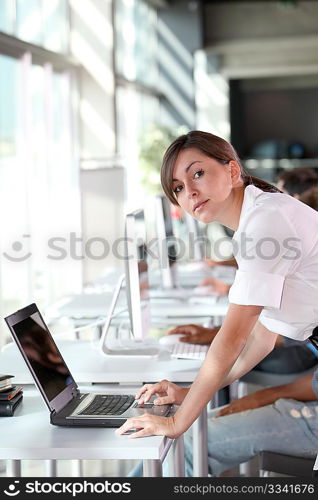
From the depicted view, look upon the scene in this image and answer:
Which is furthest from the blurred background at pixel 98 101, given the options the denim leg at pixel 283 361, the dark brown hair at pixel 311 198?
the denim leg at pixel 283 361

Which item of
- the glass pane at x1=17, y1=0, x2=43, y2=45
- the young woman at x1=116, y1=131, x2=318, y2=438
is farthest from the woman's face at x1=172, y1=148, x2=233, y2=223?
Result: the glass pane at x1=17, y1=0, x2=43, y2=45

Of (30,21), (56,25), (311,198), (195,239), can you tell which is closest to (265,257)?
(311,198)

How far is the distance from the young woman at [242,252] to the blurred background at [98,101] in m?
3.04

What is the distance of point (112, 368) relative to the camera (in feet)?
10.3

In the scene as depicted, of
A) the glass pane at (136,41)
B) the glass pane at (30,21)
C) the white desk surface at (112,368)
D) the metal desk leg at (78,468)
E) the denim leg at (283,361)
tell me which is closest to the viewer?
the white desk surface at (112,368)

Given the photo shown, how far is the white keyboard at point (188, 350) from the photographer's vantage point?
3246 mm

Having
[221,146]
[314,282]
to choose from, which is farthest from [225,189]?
[314,282]

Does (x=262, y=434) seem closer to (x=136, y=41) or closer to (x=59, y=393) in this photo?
(x=59, y=393)

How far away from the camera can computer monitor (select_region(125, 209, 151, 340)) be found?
305cm

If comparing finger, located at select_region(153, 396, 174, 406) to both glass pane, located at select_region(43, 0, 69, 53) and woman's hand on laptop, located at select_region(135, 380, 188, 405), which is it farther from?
glass pane, located at select_region(43, 0, 69, 53)

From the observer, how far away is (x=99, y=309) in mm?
4500

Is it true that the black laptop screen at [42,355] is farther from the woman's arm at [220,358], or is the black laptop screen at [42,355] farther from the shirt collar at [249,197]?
the shirt collar at [249,197]

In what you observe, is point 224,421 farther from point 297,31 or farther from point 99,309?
point 297,31

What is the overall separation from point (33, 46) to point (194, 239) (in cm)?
233
